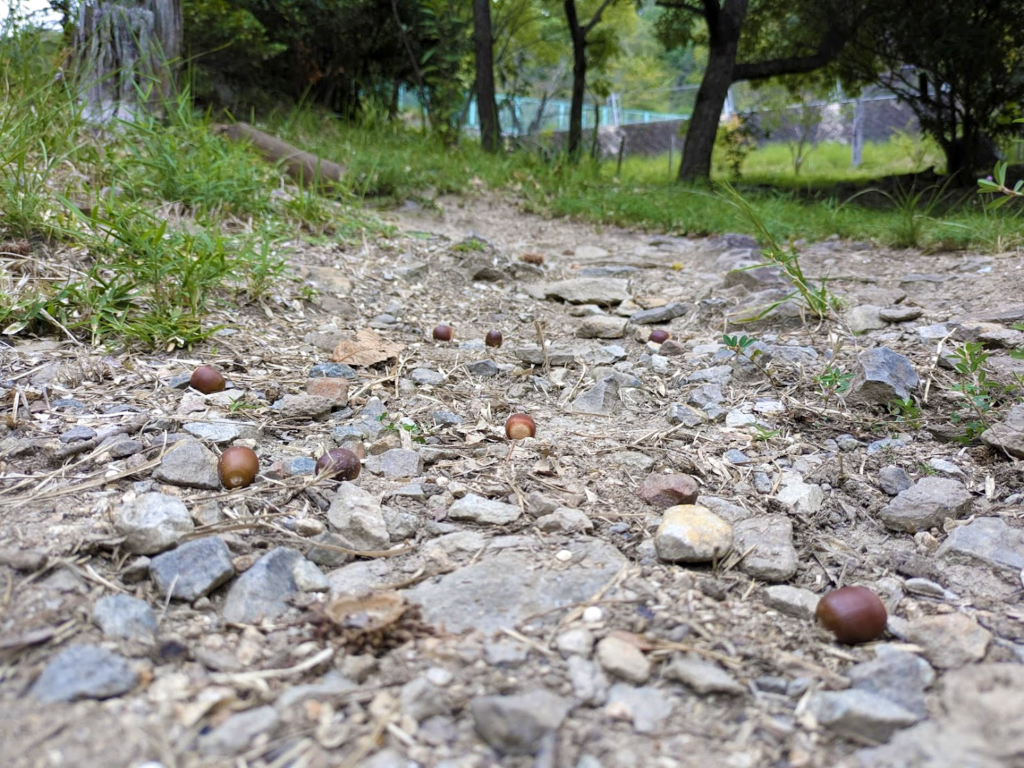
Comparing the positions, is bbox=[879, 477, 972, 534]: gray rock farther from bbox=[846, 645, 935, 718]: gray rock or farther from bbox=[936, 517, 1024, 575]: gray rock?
bbox=[846, 645, 935, 718]: gray rock

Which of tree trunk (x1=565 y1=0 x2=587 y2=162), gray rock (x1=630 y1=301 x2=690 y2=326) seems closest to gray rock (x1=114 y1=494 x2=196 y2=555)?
gray rock (x1=630 y1=301 x2=690 y2=326)

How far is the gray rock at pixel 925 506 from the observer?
1.60 m

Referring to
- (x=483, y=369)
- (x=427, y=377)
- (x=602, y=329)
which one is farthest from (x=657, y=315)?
(x=427, y=377)

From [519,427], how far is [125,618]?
104 centimetres

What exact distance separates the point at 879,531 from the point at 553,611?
809mm

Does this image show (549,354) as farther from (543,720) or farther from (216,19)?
(216,19)

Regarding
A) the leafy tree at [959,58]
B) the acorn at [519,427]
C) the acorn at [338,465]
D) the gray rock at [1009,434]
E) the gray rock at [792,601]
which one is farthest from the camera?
the leafy tree at [959,58]

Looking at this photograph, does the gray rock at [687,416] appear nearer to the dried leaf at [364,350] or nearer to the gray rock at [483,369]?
the gray rock at [483,369]

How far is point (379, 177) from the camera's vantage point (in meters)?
4.79

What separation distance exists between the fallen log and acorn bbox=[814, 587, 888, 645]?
3708 mm

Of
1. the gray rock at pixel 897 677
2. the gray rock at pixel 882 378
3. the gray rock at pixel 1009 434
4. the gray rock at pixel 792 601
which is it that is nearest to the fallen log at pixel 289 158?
the gray rock at pixel 882 378

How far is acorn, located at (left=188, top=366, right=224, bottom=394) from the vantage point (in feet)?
6.73

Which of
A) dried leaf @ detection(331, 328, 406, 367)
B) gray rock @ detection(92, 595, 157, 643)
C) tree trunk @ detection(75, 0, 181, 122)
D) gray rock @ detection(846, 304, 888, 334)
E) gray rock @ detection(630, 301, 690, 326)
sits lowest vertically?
gray rock @ detection(92, 595, 157, 643)

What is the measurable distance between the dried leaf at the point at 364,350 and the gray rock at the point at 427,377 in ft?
0.47
